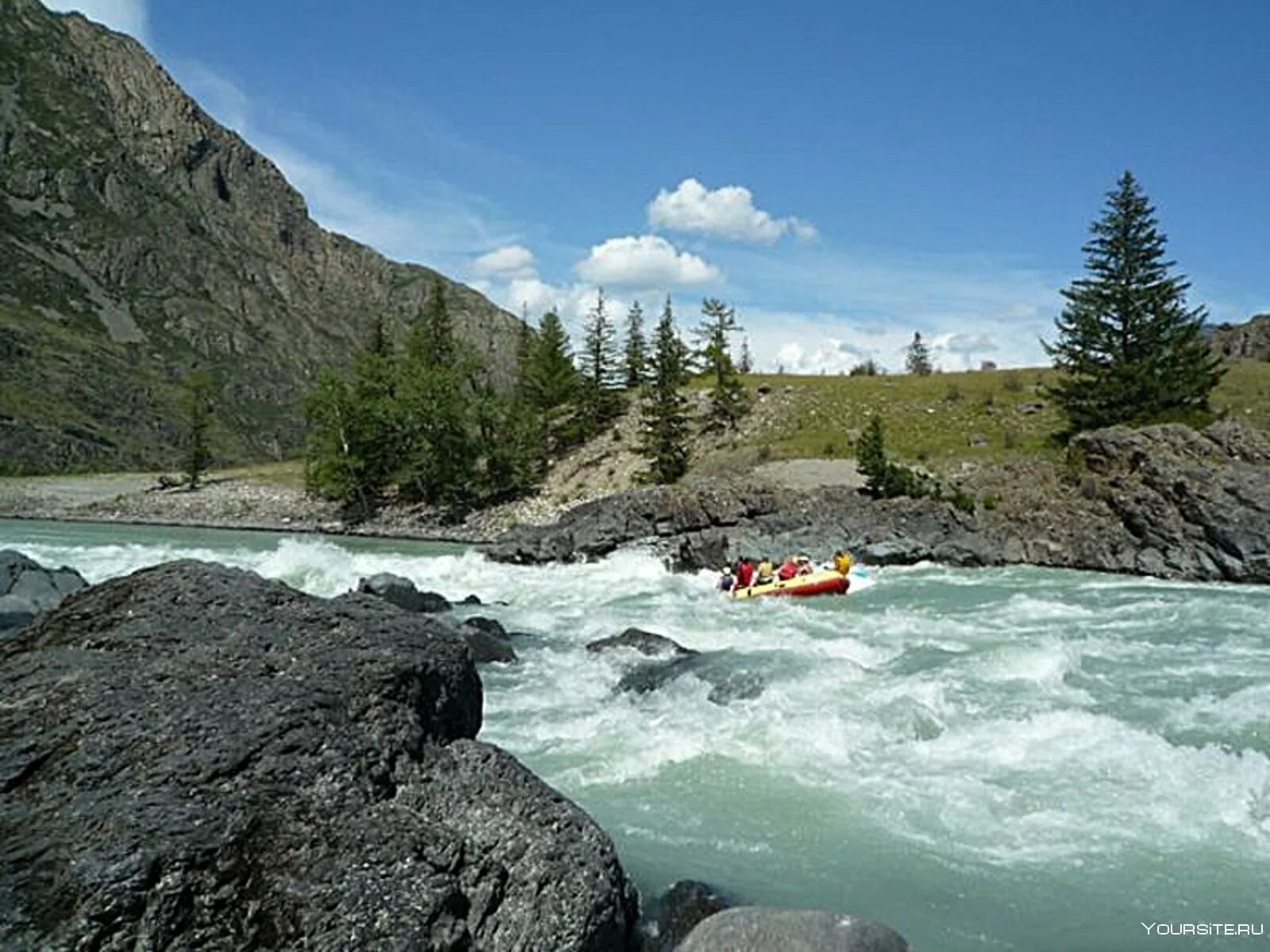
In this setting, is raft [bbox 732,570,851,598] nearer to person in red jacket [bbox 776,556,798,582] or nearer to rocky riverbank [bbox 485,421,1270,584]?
person in red jacket [bbox 776,556,798,582]

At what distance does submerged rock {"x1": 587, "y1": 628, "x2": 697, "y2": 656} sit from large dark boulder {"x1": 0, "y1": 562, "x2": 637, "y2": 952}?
11.3 metres

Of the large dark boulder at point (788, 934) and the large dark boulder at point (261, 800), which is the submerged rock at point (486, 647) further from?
the large dark boulder at point (788, 934)

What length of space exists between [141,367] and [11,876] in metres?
208

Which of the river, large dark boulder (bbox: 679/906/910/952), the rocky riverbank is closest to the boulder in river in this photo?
the river

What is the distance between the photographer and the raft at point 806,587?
95.6ft

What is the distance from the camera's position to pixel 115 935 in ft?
14.8

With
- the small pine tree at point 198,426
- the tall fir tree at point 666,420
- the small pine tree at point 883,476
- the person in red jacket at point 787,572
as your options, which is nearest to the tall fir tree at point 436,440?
the tall fir tree at point 666,420

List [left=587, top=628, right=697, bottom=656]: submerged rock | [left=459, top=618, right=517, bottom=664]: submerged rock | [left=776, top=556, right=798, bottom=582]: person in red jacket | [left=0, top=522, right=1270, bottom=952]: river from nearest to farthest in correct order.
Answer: [left=0, top=522, right=1270, bottom=952]: river < [left=459, top=618, right=517, bottom=664]: submerged rock < [left=587, top=628, right=697, bottom=656]: submerged rock < [left=776, top=556, right=798, bottom=582]: person in red jacket

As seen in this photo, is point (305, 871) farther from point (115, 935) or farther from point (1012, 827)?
point (1012, 827)

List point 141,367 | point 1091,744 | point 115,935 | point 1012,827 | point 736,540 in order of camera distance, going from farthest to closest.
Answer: point 141,367 → point 736,540 → point 1091,744 → point 1012,827 → point 115,935

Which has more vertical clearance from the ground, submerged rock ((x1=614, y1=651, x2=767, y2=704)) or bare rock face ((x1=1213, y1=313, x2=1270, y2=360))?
bare rock face ((x1=1213, y1=313, x2=1270, y2=360))

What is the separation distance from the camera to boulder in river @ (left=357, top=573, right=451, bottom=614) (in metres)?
24.2

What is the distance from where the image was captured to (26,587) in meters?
22.1

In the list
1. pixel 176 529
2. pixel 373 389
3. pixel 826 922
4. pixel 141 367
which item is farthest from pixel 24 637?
pixel 141 367
